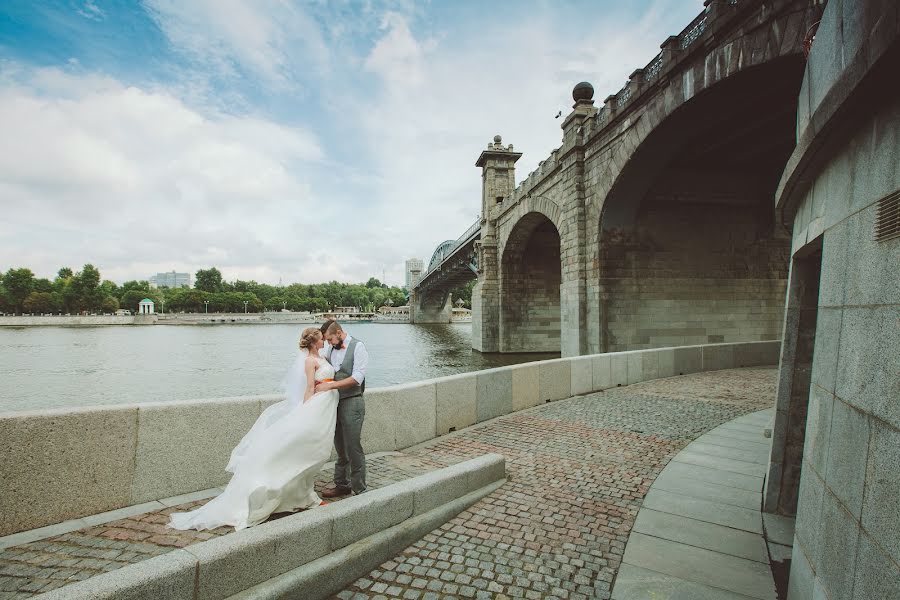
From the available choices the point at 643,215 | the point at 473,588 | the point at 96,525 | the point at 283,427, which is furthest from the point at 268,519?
the point at 643,215

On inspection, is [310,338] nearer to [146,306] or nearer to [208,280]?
[146,306]

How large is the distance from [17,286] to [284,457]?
124199 millimetres

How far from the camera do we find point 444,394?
653 centimetres

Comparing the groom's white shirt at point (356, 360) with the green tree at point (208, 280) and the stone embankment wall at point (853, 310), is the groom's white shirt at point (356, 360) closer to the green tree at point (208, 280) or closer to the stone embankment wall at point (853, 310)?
the stone embankment wall at point (853, 310)

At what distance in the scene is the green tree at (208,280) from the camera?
13275cm

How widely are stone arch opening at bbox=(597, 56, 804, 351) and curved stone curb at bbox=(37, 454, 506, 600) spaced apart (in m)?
13.3

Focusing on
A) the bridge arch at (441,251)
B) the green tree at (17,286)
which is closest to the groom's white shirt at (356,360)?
the bridge arch at (441,251)

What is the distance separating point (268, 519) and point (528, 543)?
187 centimetres

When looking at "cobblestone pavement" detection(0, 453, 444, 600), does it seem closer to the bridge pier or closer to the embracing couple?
the embracing couple

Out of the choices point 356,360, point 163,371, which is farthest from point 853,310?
point 163,371

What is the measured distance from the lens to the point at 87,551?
312 cm

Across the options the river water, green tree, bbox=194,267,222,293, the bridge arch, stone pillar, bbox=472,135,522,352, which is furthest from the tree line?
the river water

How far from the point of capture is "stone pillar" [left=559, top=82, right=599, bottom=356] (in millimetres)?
17469

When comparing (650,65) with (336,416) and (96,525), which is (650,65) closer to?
(336,416)
